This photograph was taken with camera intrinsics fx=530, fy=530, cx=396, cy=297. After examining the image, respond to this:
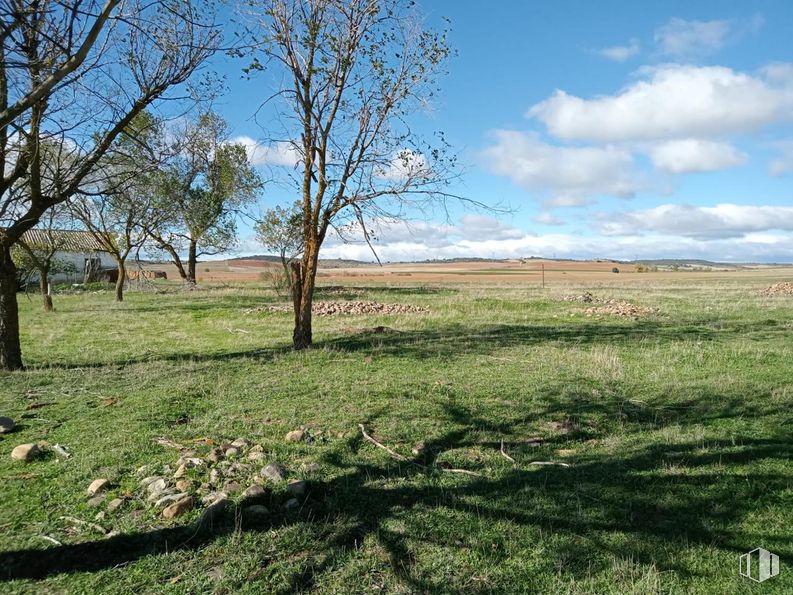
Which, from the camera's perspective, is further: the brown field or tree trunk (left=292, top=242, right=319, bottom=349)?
the brown field

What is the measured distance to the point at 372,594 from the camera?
10.8ft

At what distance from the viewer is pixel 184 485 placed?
4.57 meters

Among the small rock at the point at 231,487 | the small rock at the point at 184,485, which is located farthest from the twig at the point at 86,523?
the small rock at the point at 231,487

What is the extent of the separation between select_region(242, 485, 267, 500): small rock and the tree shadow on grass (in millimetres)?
111

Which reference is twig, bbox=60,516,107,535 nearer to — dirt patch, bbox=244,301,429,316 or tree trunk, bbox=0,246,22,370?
tree trunk, bbox=0,246,22,370

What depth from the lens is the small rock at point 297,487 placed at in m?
4.55

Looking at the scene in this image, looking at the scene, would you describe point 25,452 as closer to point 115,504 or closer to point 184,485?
point 115,504

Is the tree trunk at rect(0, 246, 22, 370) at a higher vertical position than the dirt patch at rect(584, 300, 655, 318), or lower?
higher

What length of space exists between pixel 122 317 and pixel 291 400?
14.8 metres

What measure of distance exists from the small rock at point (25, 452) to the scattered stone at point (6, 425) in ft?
3.27

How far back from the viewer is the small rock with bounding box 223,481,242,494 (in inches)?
178

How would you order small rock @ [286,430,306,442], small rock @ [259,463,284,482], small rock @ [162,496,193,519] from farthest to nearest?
small rock @ [286,430,306,442] < small rock @ [259,463,284,482] < small rock @ [162,496,193,519]

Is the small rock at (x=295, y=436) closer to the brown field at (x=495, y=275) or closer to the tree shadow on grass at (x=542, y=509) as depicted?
the tree shadow on grass at (x=542, y=509)

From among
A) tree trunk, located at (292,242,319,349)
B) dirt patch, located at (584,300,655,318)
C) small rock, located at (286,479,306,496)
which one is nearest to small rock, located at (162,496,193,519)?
small rock, located at (286,479,306,496)
